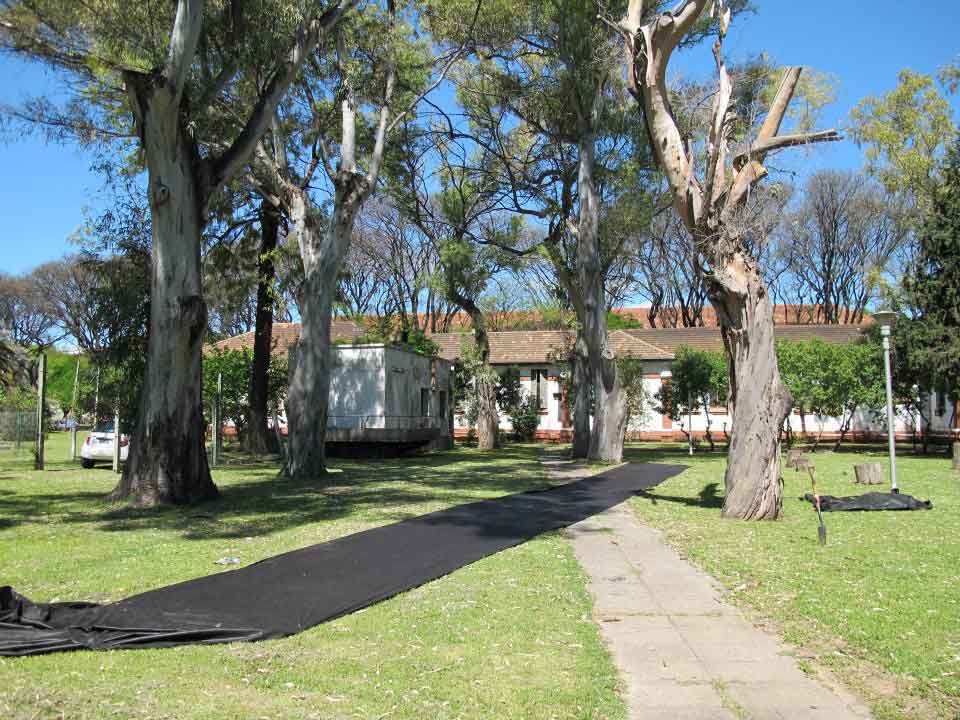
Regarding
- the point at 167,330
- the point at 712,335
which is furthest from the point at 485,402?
the point at 167,330

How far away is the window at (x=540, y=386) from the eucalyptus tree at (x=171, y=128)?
26191 millimetres

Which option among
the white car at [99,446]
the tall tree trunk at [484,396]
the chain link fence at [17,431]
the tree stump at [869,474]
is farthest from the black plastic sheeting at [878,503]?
the chain link fence at [17,431]

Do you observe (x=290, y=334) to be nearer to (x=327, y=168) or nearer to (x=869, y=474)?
(x=327, y=168)

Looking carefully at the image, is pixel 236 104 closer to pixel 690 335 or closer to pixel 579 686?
pixel 579 686

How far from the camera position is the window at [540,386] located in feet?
129

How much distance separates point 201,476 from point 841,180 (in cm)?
3904

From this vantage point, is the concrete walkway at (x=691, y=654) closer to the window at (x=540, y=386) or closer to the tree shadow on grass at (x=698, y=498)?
the tree shadow on grass at (x=698, y=498)

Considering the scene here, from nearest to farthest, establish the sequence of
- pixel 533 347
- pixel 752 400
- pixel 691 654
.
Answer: pixel 691 654, pixel 752 400, pixel 533 347

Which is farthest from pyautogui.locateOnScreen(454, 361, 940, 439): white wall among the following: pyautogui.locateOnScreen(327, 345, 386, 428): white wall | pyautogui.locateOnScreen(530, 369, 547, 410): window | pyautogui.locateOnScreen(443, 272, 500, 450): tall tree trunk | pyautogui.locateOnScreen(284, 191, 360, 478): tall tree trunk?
pyautogui.locateOnScreen(284, 191, 360, 478): tall tree trunk

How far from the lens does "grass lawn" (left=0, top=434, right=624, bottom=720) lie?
4.09 meters

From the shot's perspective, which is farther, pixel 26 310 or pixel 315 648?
pixel 26 310

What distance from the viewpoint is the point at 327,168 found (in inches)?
790

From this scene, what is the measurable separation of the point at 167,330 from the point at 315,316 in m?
5.60

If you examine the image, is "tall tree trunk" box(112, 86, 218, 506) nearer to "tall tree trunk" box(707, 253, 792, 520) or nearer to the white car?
"tall tree trunk" box(707, 253, 792, 520)
